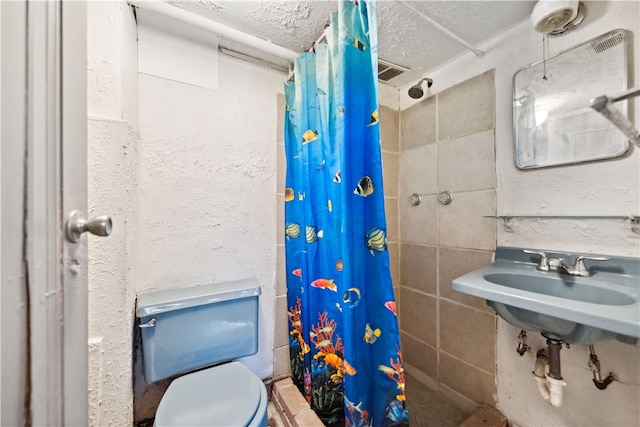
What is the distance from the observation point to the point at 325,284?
43.0 inches

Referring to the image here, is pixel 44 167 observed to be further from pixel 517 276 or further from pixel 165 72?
pixel 517 276

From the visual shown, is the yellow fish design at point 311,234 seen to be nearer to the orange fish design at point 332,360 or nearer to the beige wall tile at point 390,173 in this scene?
the orange fish design at point 332,360

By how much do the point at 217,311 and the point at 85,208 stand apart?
78 cm

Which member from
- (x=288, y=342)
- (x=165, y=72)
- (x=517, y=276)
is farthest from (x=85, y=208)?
(x=517, y=276)

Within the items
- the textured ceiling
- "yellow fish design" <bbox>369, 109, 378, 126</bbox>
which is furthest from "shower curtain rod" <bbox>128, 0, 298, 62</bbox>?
"yellow fish design" <bbox>369, 109, 378, 126</bbox>

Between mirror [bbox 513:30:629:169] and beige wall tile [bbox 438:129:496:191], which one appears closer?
mirror [bbox 513:30:629:169]

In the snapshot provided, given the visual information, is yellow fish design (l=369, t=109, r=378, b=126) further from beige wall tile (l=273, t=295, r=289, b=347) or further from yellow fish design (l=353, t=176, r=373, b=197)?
beige wall tile (l=273, t=295, r=289, b=347)

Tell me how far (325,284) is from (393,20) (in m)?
1.25

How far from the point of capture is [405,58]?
141cm

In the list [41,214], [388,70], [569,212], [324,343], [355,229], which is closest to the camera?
[41,214]

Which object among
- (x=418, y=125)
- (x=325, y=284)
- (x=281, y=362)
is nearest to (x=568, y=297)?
(x=325, y=284)

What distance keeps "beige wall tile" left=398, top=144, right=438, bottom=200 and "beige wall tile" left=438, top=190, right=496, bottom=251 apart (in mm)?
161

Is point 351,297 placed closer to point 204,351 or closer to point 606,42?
point 204,351

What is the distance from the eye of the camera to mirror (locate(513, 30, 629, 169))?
90 cm
